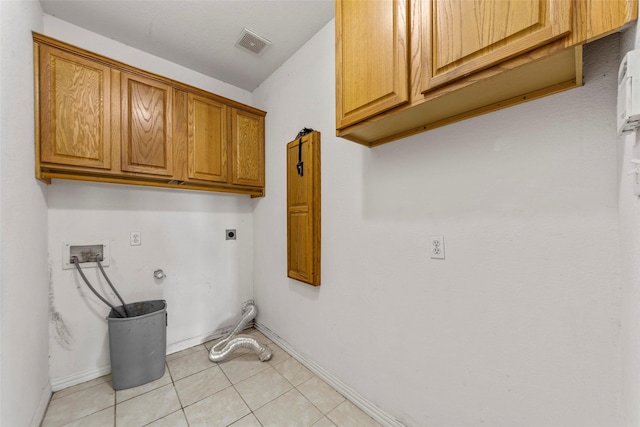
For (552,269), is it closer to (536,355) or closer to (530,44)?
(536,355)

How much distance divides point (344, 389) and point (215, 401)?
0.88m

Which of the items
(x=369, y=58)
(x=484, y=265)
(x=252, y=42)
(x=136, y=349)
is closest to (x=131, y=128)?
(x=252, y=42)

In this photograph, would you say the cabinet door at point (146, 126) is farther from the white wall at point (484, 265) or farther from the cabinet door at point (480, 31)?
the cabinet door at point (480, 31)

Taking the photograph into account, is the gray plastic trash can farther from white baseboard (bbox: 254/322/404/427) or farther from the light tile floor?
white baseboard (bbox: 254/322/404/427)

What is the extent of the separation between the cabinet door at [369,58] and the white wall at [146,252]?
5.87ft

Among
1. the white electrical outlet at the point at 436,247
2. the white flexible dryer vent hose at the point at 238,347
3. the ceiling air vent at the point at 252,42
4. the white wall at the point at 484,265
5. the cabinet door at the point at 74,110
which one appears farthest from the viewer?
the white flexible dryer vent hose at the point at 238,347

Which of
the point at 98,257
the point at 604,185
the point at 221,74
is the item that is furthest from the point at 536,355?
the point at 221,74

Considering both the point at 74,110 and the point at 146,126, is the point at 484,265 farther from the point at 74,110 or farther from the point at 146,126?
the point at 74,110

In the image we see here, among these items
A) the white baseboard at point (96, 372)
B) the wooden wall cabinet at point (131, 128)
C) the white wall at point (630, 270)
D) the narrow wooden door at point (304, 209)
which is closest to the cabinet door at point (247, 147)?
the wooden wall cabinet at point (131, 128)

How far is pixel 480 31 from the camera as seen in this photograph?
82 centimetres

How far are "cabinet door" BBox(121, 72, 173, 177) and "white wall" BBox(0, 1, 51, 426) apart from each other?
46cm

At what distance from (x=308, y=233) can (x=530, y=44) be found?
1.53 metres

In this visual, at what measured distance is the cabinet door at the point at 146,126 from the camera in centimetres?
183

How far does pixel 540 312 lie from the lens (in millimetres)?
952
